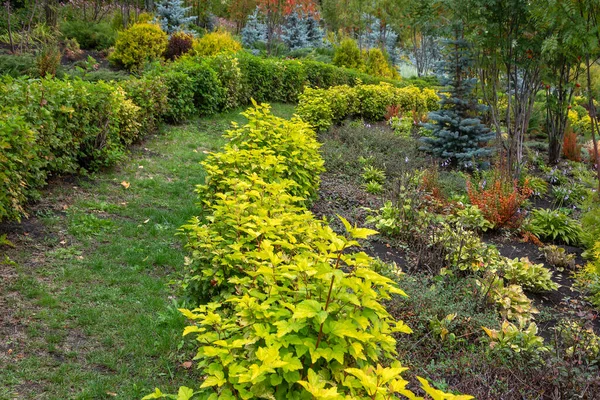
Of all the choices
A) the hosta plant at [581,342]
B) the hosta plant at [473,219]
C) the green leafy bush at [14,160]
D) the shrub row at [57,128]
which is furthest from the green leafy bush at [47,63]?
the hosta plant at [581,342]

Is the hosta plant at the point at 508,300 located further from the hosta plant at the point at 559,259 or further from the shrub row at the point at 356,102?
the shrub row at the point at 356,102

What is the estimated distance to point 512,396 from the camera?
2.68 meters

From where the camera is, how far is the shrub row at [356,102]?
368 inches

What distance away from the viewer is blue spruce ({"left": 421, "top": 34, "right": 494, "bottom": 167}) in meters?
8.77

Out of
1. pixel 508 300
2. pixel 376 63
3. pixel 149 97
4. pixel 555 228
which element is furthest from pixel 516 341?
pixel 376 63

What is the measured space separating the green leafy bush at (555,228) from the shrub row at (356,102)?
4422 millimetres

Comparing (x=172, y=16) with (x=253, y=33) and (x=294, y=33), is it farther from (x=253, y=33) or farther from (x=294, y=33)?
(x=294, y=33)

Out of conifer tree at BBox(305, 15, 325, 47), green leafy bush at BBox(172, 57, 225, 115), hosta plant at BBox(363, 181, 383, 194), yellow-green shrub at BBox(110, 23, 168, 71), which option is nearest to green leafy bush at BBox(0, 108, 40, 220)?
hosta plant at BBox(363, 181, 383, 194)

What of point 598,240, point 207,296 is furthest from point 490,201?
point 207,296

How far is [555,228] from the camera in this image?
5.87 metres

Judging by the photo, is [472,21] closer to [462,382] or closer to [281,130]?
[281,130]

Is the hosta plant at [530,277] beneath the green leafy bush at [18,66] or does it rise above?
beneath

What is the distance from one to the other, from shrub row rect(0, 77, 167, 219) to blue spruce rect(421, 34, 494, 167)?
524 centimetres

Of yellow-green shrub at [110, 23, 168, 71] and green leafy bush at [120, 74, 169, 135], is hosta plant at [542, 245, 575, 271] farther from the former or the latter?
yellow-green shrub at [110, 23, 168, 71]
